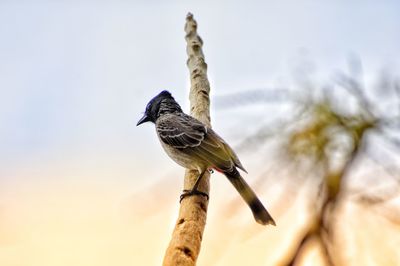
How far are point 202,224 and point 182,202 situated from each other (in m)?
0.51

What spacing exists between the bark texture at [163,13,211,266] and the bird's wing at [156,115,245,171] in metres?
0.19

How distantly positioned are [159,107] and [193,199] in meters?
2.32

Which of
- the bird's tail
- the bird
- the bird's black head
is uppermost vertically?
the bird's black head

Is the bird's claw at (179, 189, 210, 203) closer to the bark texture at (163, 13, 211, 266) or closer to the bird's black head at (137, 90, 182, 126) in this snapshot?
the bark texture at (163, 13, 211, 266)

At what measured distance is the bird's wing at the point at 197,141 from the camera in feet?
15.0

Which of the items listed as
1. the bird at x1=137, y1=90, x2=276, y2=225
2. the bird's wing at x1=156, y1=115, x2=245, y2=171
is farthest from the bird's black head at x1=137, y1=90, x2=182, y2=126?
the bird's wing at x1=156, y1=115, x2=245, y2=171

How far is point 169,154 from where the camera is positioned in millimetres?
5434

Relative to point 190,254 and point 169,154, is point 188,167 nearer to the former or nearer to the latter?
point 169,154

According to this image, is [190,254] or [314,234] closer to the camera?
[314,234]

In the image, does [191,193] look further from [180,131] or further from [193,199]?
[180,131]

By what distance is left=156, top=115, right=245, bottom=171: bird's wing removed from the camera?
15.0ft

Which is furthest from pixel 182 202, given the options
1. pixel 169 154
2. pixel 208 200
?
Answer: pixel 169 154

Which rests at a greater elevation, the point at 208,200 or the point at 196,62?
the point at 196,62

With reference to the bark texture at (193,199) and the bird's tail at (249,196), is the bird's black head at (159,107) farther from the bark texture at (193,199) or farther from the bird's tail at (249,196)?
the bird's tail at (249,196)
